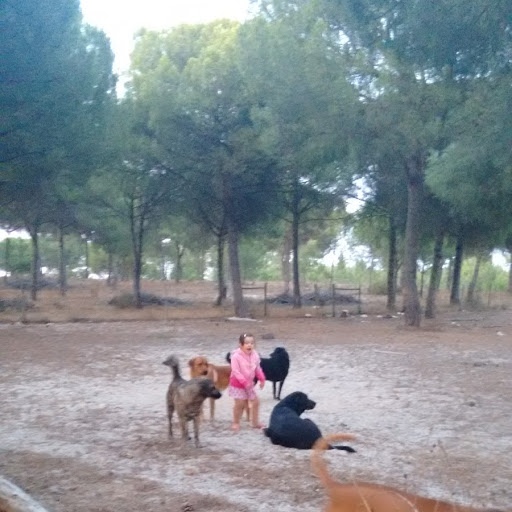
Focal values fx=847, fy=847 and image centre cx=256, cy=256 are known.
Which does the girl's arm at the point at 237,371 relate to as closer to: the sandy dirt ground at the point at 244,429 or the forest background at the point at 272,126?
the sandy dirt ground at the point at 244,429

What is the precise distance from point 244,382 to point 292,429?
1246 mm

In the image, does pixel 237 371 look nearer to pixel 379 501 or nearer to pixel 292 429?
pixel 292 429

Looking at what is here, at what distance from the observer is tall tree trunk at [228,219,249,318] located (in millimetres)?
28422

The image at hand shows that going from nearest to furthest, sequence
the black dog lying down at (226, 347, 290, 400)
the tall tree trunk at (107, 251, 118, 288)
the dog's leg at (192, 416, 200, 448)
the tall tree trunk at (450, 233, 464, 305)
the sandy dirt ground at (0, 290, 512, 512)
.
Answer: the sandy dirt ground at (0, 290, 512, 512) → the dog's leg at (192, 416, 200, 448) → the black dog lying down at (226, 347, 290, 400) → the tall tree trunk at (450, 233, 464, 305) → the tall tree trunk at (107, 251, 118, 288)

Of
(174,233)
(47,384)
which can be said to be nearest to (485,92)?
(47,384)

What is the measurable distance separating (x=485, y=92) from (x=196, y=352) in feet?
28.6

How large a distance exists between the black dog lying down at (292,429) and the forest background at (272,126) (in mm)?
4402

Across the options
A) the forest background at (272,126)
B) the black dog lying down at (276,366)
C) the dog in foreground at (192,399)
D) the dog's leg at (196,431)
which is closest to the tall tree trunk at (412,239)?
the forest background at (272,126)

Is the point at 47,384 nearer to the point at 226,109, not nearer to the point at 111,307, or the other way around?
the point at 226,109

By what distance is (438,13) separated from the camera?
411 inches

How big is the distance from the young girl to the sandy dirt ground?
0.22m

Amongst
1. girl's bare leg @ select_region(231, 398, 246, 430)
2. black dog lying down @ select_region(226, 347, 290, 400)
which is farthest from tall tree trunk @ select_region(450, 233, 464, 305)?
girl's bare leg @ select_region(231, 398, 246, 430)

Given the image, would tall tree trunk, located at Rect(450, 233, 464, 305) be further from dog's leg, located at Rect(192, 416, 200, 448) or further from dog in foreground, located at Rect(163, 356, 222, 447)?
dog's leg, located at Rect(192, 416, 200, 448)

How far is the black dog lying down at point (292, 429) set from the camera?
8.40m
